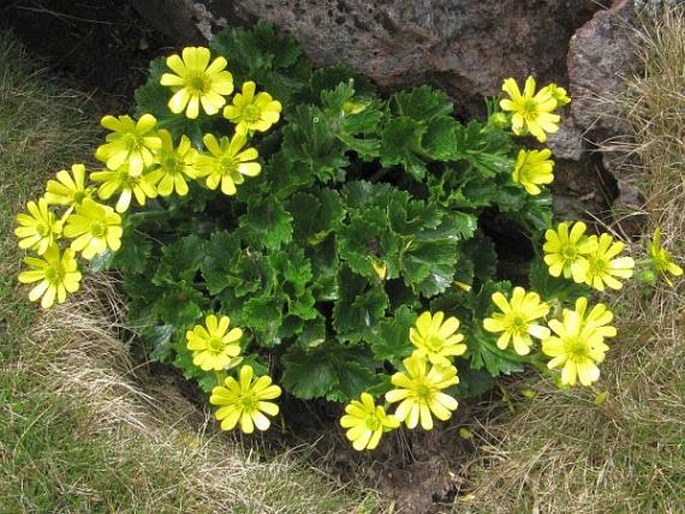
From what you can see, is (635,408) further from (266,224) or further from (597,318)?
(266,224)

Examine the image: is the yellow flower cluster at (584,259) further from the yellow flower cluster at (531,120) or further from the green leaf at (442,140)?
the green leaf at (442,140)

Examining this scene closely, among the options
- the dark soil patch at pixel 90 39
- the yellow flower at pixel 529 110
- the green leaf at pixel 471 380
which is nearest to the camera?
the yellow flower at pixel 529 110

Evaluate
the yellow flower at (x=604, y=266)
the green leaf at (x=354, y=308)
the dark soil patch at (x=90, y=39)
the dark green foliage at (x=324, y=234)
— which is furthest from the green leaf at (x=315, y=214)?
the dark soil patch at (x=90, y=39)

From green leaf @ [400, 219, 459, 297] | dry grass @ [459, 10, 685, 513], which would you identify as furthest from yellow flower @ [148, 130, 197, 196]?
dry grass @ [459, 10, 685, 513]

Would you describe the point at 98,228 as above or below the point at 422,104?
below

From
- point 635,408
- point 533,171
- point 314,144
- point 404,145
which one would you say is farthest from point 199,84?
point 635,408

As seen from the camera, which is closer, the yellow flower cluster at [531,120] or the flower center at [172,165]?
the flower center at [172,165]

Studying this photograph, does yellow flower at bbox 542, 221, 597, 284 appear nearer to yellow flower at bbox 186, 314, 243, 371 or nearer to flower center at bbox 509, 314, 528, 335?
flower center at bbox 509, 314, 528, 335
